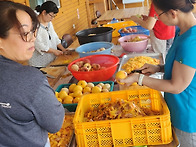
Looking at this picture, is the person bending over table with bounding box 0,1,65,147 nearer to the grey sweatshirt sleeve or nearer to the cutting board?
the grey sweatshirt sleeve

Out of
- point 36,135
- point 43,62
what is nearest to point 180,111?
point 36,135

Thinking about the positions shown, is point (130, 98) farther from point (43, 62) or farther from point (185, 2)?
point (43, 62)

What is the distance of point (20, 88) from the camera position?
0.87 m

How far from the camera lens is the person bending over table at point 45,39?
2.88 meters

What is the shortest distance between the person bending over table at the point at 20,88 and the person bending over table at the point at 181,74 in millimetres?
563

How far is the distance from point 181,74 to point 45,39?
2.33 meters

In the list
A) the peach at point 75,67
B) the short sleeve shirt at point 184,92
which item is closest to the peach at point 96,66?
the peach at point 75,67

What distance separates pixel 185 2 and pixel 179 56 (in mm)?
268

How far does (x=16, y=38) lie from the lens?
902 mm

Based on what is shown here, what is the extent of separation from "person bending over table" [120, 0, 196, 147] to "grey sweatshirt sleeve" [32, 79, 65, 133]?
1.60ft

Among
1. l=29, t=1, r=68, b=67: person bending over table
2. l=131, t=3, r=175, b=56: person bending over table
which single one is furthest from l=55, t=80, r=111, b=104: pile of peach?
l=29, t=1, r=68, b=67: person bending over table

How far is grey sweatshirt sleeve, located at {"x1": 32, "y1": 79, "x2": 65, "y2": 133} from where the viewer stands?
907 mm

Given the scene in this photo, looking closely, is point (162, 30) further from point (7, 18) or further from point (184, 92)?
point (7, 18)

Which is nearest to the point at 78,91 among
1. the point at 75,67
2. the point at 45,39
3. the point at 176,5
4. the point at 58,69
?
the point at 75,67
